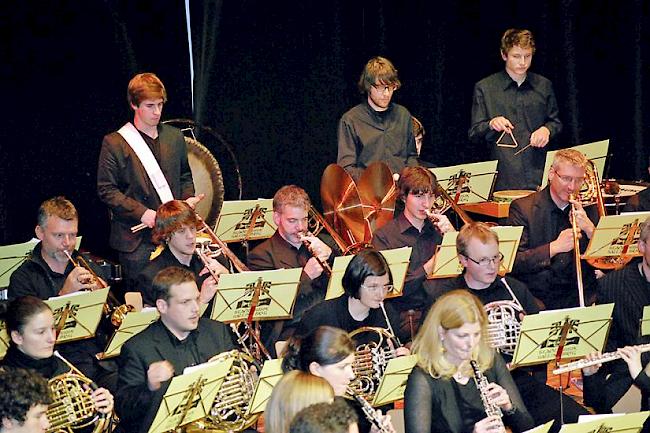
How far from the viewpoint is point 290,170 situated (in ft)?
33.7

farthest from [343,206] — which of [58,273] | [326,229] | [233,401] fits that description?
[233,401]

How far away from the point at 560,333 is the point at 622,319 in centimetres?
81

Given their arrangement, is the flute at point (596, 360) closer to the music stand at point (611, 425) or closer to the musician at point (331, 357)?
the music stand at point (611, 425)

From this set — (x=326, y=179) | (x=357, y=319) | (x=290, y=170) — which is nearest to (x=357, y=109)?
(x=326, y=179)

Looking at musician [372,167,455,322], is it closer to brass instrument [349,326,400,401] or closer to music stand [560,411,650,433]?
brass instrument [349,326,400,401]

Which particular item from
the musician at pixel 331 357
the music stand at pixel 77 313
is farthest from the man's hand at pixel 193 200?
the musician at pixel 331 357

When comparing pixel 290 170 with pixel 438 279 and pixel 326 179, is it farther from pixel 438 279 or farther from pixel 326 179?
pixel 438 279

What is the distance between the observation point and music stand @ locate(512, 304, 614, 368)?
6.45 m

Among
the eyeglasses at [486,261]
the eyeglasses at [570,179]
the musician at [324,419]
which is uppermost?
the eyeglasses at [570,179]

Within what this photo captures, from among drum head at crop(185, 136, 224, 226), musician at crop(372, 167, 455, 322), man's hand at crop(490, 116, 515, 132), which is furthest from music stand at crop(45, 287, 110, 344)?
A: man's hand at crop(490, 116, 515, 132)

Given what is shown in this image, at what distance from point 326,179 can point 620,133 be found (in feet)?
9.63

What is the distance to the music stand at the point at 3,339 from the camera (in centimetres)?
668

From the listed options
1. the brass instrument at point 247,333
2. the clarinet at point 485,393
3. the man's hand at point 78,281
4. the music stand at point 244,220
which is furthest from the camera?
the music stand at point 244,220

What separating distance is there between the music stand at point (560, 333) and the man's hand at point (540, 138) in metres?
2.55
